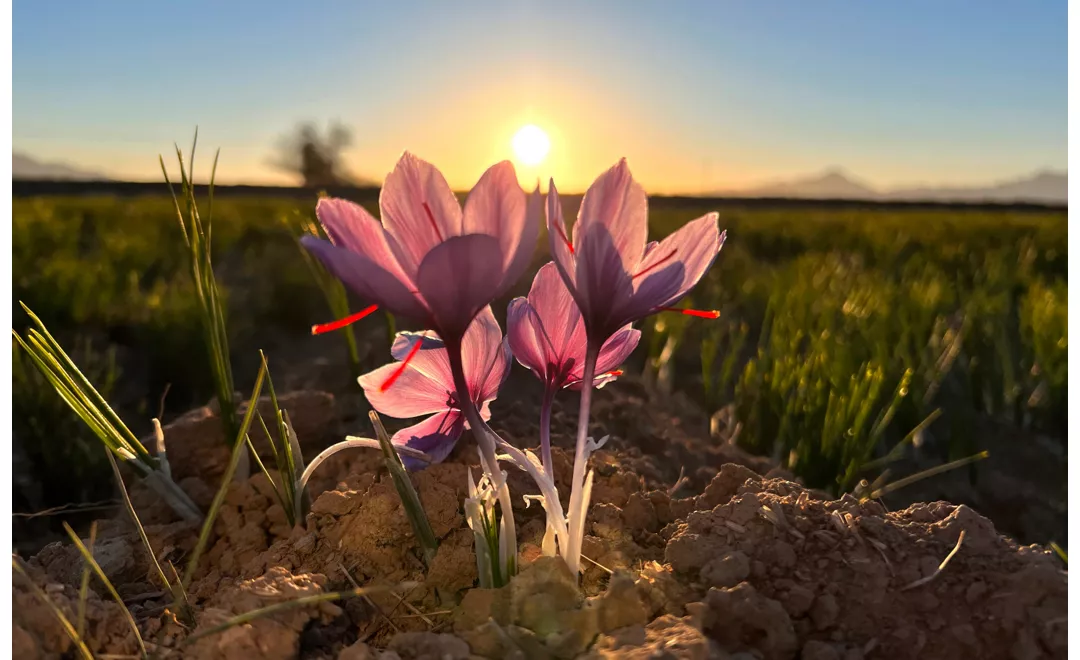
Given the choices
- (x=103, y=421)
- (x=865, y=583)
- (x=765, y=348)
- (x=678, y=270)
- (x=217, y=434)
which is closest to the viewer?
(x=678, y=270)

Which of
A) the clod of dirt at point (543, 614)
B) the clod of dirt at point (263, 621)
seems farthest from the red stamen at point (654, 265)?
the clod of dirt at point (263, 621)

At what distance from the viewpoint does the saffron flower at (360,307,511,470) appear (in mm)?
1070

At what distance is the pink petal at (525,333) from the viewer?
3.46ft

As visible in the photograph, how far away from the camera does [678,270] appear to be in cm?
95

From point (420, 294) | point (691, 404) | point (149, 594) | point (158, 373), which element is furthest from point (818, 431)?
point (158, 373)

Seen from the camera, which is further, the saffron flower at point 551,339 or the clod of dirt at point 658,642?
the saffron flower at point 551,339

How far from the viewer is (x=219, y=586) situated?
1.23m

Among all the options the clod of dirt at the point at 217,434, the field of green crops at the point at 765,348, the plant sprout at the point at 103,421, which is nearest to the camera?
the plant sprout at the point at 103,421

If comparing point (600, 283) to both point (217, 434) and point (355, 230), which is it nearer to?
point (355, 230)

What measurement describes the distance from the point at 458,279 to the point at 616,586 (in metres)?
0.40

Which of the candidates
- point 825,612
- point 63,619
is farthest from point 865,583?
point 63,619

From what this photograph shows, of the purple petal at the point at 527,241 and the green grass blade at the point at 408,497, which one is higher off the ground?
the purple petal at the point at 527,241

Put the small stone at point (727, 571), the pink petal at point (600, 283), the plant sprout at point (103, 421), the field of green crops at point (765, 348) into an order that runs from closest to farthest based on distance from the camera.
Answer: the pink petal at point (600, 283) → the small stone at point (727, 571) → the plant sprout at point (103, 421) → the field of green crops at point (765, 348)

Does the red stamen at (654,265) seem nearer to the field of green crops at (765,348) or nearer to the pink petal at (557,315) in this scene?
the pink petal at (557,315)
